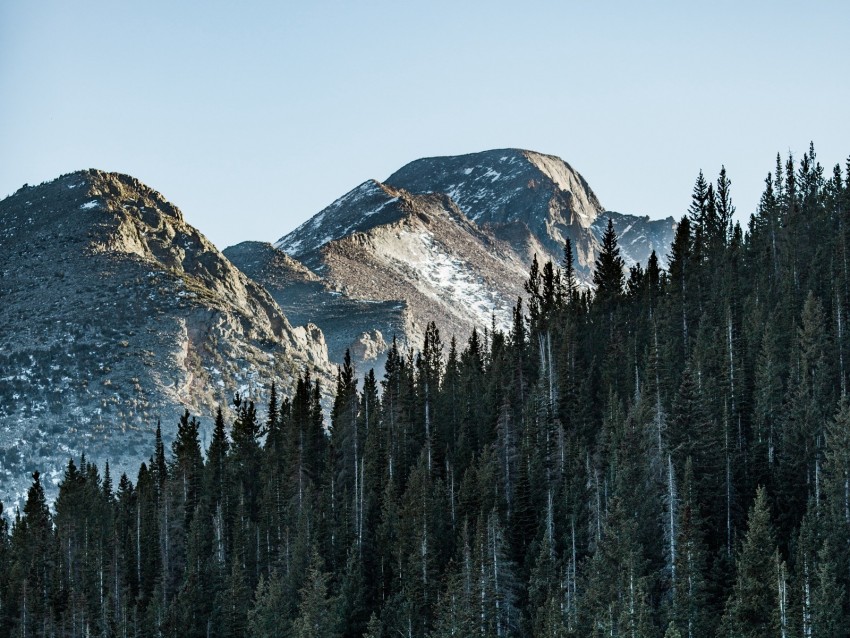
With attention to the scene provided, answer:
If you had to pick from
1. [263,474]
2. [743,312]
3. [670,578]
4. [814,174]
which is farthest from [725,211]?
[670,578]

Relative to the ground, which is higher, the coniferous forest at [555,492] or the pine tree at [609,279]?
the pine tree at [609,279]

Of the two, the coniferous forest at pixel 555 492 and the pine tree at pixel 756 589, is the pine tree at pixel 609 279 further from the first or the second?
the pine tree at pixel 756 589

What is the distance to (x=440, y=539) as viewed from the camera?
115625 millimetres

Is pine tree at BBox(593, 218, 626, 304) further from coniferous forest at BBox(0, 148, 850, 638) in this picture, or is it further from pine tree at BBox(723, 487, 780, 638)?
pine tree at BBox(723, 487, 780, 638)

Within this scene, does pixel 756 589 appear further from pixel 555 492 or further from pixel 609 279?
pixel 609 279

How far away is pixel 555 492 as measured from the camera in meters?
115

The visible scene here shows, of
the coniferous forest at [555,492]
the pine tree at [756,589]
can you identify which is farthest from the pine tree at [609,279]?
the pine tree at [756,589]

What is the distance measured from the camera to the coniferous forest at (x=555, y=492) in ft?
300

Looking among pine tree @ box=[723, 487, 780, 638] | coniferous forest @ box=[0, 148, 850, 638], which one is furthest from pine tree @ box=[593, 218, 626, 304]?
pine tree @ box=[723, 487, 780, 638]

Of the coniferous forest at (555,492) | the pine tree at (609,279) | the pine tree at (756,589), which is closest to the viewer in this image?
the pine tree at (756,589)

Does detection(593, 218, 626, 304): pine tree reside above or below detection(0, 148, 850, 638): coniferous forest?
above

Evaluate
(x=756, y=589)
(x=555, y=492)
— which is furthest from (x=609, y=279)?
(x=756, y=589)

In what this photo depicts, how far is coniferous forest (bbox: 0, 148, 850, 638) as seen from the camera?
9150cm

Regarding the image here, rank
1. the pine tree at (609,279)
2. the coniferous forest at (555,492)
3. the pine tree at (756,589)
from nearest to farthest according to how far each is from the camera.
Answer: the pine tree at (756,589), the coniferous forest at (555,492), the pine tree at (609,279)
